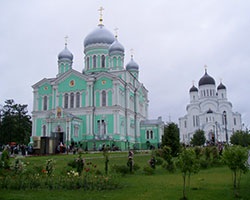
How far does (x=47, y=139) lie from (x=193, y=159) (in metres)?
19.1

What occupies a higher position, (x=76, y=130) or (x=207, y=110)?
(x=207, y=110)

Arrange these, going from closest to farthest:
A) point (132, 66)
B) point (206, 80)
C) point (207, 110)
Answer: point (132, 66) < point (207, 110) < point (206, 80)

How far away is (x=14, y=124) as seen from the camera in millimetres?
48000

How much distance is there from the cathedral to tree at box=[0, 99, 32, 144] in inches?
1380

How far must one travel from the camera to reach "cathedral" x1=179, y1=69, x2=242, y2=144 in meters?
68.4

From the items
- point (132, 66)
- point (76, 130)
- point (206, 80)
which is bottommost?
point (76, 130)

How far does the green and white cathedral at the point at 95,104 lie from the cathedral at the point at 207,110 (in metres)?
25.1

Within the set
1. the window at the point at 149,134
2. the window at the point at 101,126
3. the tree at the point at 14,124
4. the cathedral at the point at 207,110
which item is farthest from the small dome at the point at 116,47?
the cathedral at the point at 207,110

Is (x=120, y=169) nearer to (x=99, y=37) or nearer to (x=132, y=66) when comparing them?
(x=99, y=37)

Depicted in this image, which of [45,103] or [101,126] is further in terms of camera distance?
[45,103]

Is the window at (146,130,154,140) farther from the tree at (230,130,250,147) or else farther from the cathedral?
the cathedral

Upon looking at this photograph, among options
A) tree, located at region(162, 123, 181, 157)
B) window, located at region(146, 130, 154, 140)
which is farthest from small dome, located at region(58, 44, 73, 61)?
tree, located at region(162, 123, 181, 157)

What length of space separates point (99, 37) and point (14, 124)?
774 inches

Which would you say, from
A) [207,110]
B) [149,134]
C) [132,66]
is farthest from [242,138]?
[207,110]
